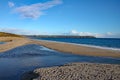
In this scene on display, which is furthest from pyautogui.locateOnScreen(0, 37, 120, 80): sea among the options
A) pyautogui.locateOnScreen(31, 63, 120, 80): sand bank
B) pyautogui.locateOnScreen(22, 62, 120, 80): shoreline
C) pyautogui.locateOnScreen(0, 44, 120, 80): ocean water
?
pyautogui.locateOnScreen(31, 63, 120, 80): sand bank

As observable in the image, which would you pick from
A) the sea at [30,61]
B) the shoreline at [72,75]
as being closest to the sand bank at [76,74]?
the shoreline at [72,75]

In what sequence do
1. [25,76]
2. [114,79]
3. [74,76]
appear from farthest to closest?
[25,76] < [74,76] < [114,79]

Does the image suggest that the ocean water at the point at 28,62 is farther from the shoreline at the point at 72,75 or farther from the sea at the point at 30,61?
the shoreline at the point at 72,75

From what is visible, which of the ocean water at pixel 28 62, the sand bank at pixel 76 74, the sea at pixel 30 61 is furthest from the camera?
the sea at pixel 30 61

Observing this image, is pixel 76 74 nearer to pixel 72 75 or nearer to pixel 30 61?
pixel 72 75

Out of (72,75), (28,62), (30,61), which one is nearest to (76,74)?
(72,75)

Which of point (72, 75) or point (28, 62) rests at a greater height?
point (72, 75)

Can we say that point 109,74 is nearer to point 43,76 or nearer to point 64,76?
point 64,76

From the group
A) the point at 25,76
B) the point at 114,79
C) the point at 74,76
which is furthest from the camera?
the point at 25,76

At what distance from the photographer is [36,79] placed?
12.5m

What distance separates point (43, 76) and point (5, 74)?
3310 millimetres

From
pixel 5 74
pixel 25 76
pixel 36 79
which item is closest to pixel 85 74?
pixel 36 79

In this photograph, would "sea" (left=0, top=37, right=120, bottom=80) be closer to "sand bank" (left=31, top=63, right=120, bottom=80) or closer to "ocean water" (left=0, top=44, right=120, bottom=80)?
"ocean water" (left=0, top=44, right=120, bottom=80)

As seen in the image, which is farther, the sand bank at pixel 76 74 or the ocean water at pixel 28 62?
the ocean water at pixel 28 62
